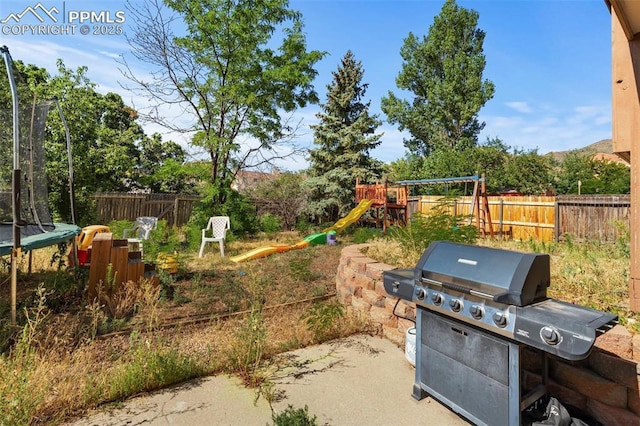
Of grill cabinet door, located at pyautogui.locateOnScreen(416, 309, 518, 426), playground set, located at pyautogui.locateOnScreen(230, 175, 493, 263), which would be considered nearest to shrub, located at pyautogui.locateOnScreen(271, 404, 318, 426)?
grill cabinet door, located at pyautogui.locateOnScreen(416, 309, 518, 426)

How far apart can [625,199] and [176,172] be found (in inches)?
465

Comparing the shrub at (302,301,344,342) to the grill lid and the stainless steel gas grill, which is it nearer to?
the stainless steel gas grill

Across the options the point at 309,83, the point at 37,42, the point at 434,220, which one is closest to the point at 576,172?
the point at 309,83

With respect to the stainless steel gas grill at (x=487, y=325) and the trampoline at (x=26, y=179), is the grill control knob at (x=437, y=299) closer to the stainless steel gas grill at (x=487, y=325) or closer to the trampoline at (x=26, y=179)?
the stainless steel gas grill at (x=487, y=325)

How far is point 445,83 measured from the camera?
19.8m

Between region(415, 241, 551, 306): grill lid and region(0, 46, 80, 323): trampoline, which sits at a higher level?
region(0, 46, 80, 323): trampoline

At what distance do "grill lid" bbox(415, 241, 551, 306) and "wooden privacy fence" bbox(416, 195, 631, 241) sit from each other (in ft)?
Answer: 17.6

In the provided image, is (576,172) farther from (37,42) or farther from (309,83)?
(37,42)

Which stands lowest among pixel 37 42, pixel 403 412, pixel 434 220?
pixel 403 412

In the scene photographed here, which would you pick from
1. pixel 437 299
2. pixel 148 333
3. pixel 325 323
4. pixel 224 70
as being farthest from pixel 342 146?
pixel 437 299

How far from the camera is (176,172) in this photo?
30.8 feet

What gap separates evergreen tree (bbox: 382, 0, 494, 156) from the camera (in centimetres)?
1938

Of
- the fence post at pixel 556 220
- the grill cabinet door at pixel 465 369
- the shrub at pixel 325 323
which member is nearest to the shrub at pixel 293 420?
the grill cabinet door at pixel 465 369

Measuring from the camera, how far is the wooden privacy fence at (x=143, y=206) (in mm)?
11016
